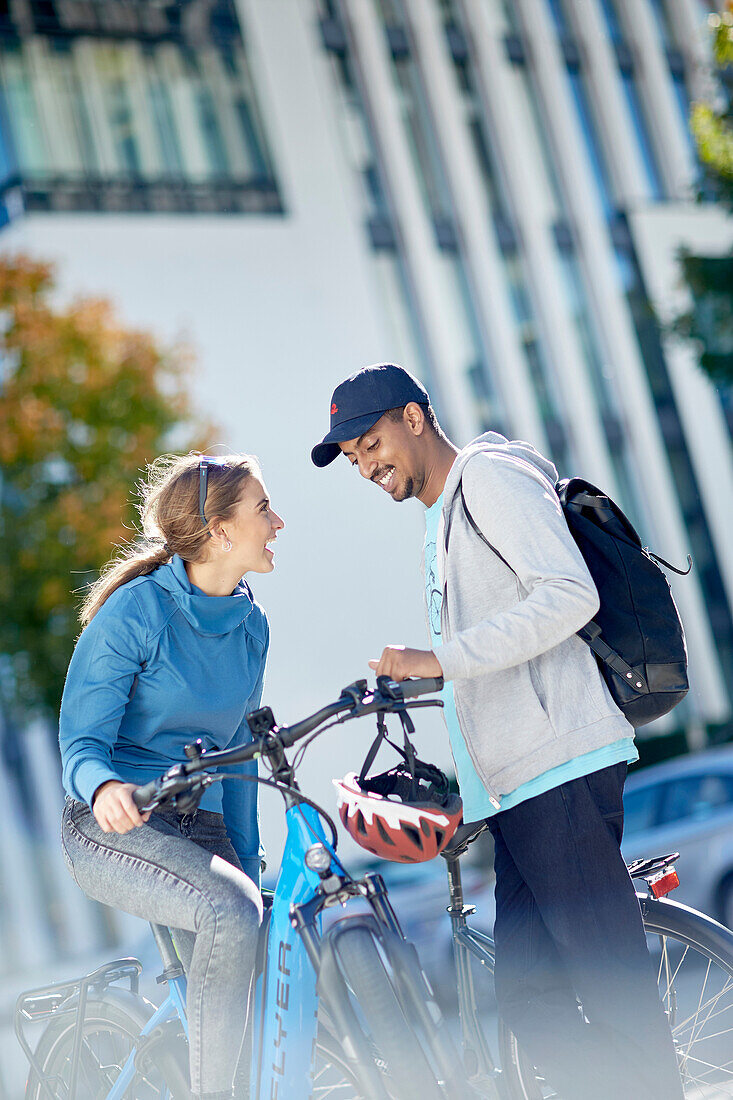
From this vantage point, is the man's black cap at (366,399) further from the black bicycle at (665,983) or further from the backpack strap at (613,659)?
the black bicycle at (665,983)

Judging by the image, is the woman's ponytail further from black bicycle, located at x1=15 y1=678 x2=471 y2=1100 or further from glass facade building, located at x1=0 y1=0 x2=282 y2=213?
glass facade building, located at x1=0 y1=0 x2=282 y2=213

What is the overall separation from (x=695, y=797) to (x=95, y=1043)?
5.98m

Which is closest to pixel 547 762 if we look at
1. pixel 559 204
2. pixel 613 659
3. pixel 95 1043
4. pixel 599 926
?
pixel 613 659

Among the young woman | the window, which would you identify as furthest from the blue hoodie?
the window

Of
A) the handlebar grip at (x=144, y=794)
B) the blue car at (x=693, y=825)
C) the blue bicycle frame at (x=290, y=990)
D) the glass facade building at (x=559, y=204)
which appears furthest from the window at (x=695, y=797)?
the glass facade building at (x=559, y=204)

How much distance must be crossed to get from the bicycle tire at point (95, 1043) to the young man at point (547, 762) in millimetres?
1163

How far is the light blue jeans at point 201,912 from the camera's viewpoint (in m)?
2.89

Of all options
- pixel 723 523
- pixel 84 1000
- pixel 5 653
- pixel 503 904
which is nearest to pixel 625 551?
pixel 503 904

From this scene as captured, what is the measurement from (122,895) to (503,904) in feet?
3.21

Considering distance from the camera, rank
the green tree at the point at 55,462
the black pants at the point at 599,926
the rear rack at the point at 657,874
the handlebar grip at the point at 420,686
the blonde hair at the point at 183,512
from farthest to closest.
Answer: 1. the green tree at the point at 55,462
2. the blonde hair at the point at 183,512
3. the rear rack at the point at 657,874
4. the black pants at the point at 599,926
5. the handlebar grip at the point at 420,686

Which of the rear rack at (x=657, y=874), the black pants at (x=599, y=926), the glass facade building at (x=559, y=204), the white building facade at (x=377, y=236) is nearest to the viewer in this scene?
the black pants at (x=599, y=926)

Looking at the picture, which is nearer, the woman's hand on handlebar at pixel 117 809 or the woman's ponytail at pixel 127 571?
the woman's hand on handlebar at pixel 117 809

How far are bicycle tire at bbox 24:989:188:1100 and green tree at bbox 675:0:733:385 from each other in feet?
34.0

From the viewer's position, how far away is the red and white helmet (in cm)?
266
